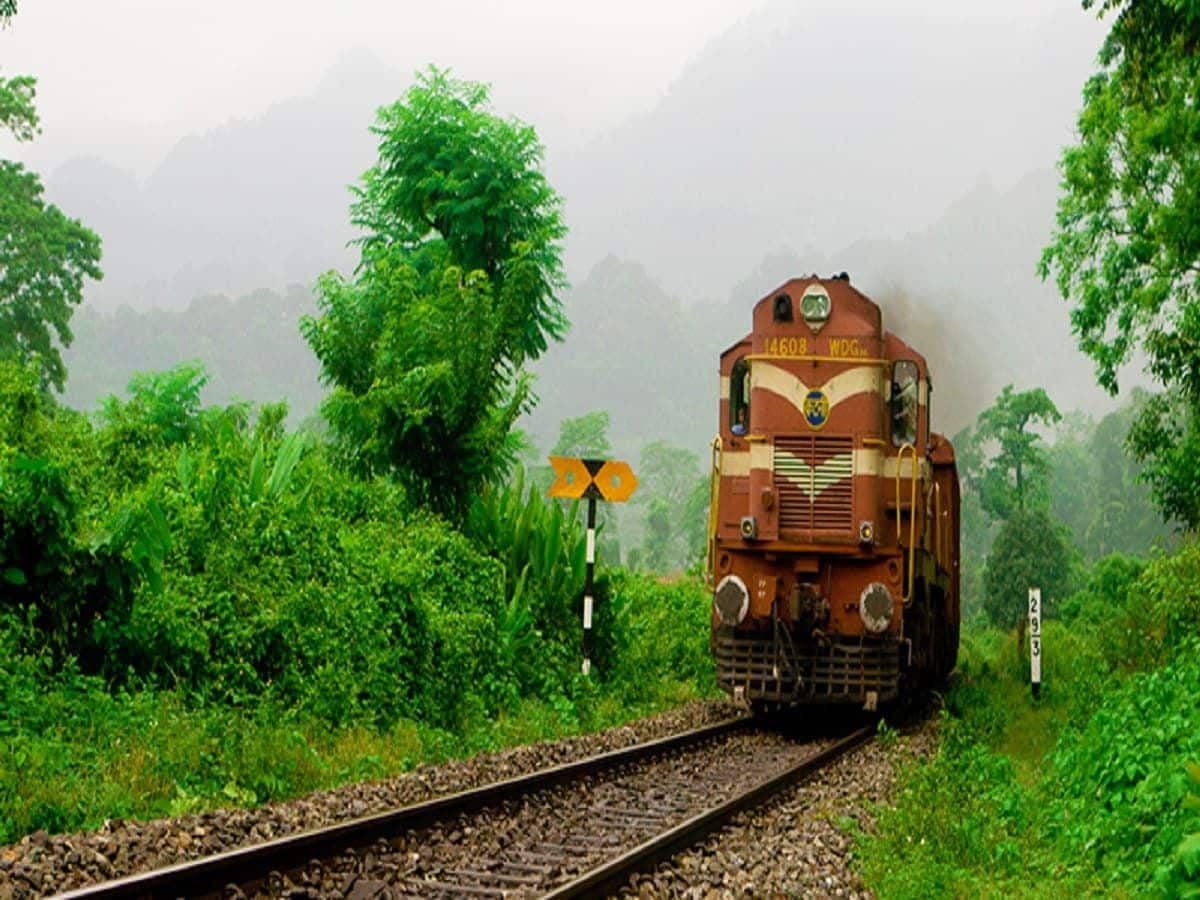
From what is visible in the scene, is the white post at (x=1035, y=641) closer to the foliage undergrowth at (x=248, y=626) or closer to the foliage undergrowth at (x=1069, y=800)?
the foliage undergrowth at (x=1069, y=800)

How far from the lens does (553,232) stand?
25.1 meters

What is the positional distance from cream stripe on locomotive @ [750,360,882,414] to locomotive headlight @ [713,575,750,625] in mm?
1922

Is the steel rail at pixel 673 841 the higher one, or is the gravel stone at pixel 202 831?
the gravel stone at pixel 202 831

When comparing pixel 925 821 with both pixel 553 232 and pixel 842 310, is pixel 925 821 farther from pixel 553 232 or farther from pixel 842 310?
pixel 553 232

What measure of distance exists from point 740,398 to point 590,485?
78.4 inches

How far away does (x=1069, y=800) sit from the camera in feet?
29.2

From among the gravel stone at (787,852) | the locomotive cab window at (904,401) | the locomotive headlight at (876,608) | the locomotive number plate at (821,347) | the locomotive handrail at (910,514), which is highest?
the locomotive number plate at (821,347)

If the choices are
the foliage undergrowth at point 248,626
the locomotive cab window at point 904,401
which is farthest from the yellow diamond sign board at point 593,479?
the locomotive cab window at point 904,401

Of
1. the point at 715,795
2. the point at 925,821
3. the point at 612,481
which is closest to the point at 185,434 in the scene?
the point at 612,481

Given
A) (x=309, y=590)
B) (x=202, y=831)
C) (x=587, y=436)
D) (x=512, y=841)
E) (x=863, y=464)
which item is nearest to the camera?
(x=202, y=831)

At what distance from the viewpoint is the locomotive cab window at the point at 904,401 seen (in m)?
13.8

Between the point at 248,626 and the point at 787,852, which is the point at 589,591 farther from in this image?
the point at 787,852

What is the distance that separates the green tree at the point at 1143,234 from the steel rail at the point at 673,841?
10.0 meters

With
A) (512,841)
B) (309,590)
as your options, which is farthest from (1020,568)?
(512,841)
